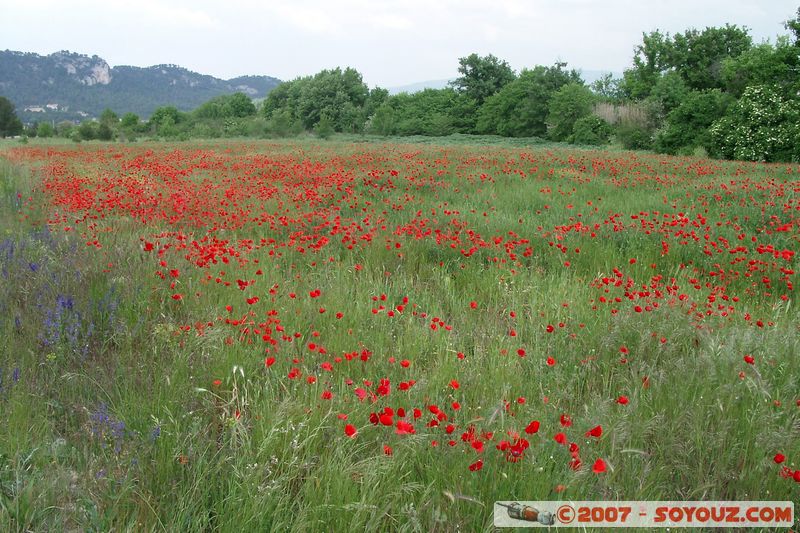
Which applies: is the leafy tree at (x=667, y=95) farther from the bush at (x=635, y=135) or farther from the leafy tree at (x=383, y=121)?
the leafy tree at (x=383, y=121)

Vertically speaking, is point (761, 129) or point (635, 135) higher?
point (635, 135)

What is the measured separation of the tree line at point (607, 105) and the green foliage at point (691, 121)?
55mm

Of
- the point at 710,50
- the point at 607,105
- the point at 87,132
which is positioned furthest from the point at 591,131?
the point at 87,132

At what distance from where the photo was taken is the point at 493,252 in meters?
5.76

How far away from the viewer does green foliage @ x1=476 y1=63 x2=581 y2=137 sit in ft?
170

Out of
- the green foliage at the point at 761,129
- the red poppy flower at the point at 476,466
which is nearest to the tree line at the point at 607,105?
the green foliage at the point at 761,129

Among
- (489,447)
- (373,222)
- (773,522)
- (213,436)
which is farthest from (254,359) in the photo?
(373,222)

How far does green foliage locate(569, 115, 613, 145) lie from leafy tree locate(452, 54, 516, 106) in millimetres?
19587

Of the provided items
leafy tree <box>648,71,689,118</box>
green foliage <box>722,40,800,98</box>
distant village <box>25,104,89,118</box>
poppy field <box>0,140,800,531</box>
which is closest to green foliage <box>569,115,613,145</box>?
leafy tree <box>648,71,689,118</box>

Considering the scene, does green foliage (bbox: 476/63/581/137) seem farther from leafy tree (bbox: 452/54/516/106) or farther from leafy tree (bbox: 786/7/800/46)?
leafy tree (bbox: 786/7/800/46)

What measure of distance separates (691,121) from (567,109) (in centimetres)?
1745

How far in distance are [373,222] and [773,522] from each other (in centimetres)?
575

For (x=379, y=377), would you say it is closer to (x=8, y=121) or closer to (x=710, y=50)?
(x=710, y=50)

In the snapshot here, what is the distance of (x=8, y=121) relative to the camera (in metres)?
69.1
